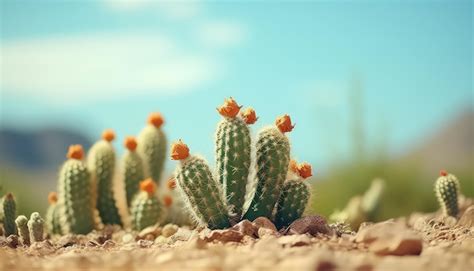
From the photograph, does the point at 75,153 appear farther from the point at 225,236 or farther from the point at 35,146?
the point at 35,146

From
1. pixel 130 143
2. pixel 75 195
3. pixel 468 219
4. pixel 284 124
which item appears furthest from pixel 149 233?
pixel 468 219

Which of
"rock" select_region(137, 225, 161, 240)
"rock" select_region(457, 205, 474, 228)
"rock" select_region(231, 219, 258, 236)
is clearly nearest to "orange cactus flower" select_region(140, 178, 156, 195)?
"rock" select_region(137, 225, 161, 240)

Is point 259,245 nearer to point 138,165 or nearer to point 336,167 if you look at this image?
point 138,165

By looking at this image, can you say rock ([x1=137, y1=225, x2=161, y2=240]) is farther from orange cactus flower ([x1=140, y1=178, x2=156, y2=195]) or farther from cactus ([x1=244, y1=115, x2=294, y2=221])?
cactus ([x1=244, y1=115, x2=294, y2=221])

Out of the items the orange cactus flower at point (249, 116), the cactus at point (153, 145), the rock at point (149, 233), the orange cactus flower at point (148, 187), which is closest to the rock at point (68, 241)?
the rock at point (149, 233)

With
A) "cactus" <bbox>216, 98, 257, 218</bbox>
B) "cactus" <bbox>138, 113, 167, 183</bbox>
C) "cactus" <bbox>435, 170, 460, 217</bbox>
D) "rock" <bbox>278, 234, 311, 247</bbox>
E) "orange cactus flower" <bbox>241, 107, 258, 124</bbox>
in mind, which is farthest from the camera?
"cactus" <bbox>138, 113, 167, 183</bbox>
